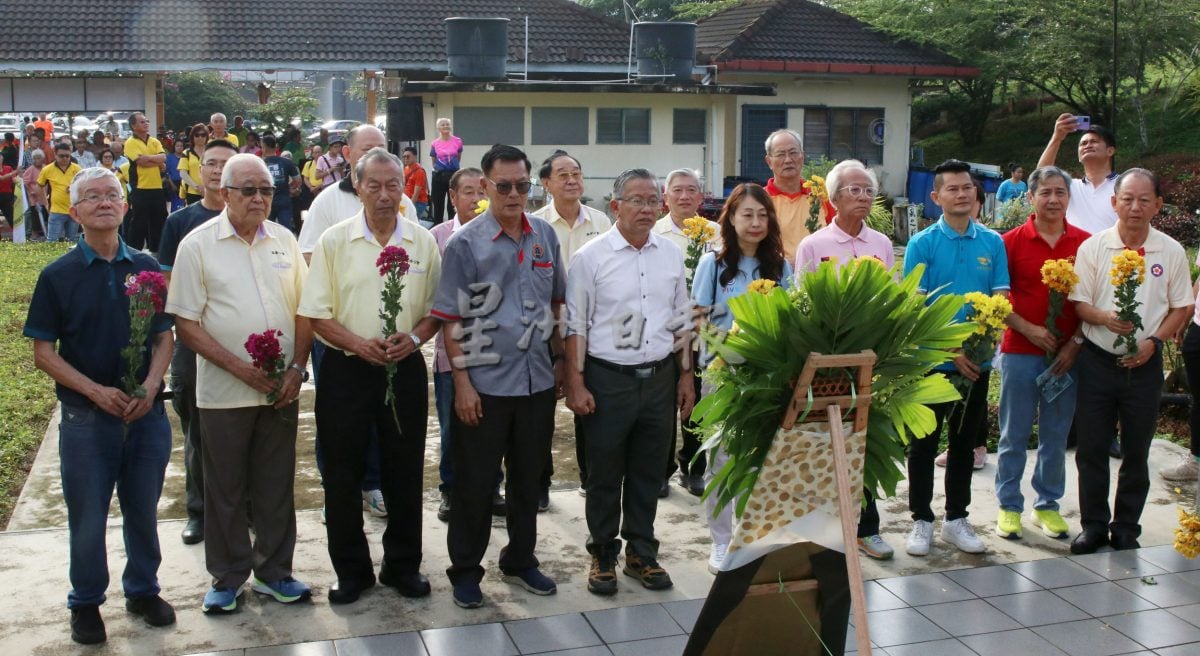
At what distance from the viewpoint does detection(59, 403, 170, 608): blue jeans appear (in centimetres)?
505

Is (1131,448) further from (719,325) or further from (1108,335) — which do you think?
(719,325)

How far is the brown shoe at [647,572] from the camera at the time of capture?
581 centimetres

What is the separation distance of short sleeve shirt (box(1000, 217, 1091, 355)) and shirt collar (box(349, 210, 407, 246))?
328 centimetres

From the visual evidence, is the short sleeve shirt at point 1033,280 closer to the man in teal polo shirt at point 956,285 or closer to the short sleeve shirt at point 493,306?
the man in teal polo shirt at point 956,285

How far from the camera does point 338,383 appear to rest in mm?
5559

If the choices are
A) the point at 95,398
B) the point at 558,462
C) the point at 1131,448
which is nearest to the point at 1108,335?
the point at 1131,448

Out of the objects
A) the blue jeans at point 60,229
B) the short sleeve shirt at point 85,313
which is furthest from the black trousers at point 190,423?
the blue jeans at point 60,229

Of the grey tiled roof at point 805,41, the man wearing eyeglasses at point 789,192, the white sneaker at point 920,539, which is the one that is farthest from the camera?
the grey tiled roof at point 805,41

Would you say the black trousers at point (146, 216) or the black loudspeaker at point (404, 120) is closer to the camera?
the black trousers at point (146, 216)

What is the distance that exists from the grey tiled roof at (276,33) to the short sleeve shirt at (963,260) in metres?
19.6

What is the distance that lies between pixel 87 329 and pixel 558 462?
3751 mm

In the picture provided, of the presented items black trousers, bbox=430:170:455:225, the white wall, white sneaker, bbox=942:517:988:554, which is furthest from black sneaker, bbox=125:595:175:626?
the white wall

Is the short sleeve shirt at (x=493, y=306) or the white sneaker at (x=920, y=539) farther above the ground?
the short sleeve shirt at (x=493, y=306)

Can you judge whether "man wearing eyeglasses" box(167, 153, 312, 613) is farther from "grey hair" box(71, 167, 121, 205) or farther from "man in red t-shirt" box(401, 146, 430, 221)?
"man in red t-shirt" box(401, 146, 430, 221)
